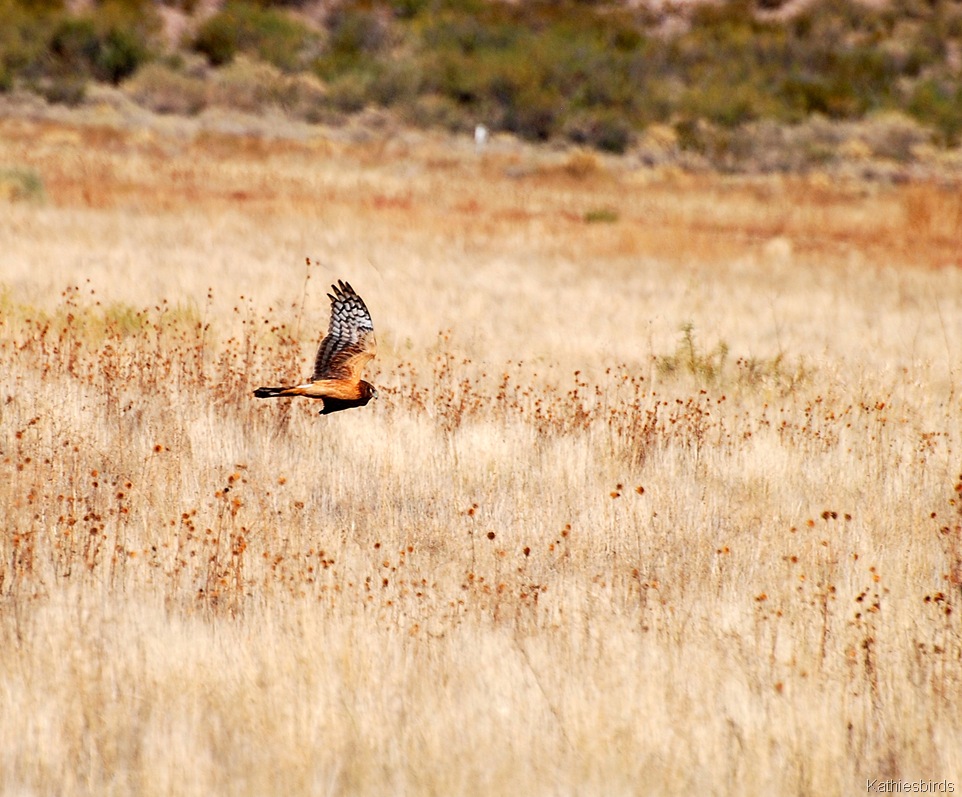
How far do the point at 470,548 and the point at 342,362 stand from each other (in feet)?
4.15

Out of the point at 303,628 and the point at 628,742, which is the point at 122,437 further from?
the point at 628,742

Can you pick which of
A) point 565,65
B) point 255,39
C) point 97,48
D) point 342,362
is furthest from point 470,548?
point 255,39

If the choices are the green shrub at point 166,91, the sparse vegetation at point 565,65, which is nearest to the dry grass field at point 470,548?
the green shrub at point 166,91

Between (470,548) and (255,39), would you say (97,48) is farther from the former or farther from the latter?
(470,548)

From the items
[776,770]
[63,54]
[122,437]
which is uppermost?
[63,54]

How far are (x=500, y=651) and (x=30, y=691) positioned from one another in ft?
5.15

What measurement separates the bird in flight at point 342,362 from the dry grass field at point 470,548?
519 mm

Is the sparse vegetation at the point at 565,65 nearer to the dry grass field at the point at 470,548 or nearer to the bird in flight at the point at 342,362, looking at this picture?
the dry grass field at the point at 470,548

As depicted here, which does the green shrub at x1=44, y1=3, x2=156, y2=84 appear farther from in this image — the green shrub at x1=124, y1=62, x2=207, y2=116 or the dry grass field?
the dry grass field

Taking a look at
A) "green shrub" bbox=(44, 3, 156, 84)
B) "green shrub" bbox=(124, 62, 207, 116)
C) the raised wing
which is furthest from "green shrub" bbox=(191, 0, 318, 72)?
the raised wing

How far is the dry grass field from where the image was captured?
374cm

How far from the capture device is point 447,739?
147 inches

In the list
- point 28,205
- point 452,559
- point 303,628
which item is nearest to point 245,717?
point 303,628

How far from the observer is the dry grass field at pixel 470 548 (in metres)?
3.74
